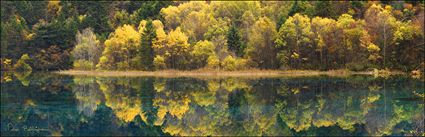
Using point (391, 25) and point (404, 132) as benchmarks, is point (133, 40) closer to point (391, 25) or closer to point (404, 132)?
point (391, 25)

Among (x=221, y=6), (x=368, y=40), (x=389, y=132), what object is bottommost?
(x=389, y=132)

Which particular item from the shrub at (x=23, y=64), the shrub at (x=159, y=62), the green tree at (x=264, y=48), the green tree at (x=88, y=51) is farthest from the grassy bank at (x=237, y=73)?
the shrub at (x=23, y=64)

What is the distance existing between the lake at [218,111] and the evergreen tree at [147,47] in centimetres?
3492

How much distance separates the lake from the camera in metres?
34.0

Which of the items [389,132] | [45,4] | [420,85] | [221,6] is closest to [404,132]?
[389,132]

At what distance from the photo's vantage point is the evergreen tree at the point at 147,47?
97.5m

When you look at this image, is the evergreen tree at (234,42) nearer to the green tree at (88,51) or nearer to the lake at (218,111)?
the green tree at (88,51)

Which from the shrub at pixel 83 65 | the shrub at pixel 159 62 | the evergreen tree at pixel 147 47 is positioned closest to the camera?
the shrub at pixel 159 62

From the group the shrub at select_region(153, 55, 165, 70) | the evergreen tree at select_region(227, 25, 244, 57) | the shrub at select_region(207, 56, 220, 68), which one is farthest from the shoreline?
the evergreen tree at select_region(227, 25, 244, 57)

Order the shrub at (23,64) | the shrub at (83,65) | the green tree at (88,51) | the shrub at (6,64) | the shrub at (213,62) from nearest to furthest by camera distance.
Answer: the shrub at (213,62)
the shrub at (83,65)
the green tree at (88,51)
the shrub at (23,64)
the shrub at (6,64)

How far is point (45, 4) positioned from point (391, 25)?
7274 centimetres

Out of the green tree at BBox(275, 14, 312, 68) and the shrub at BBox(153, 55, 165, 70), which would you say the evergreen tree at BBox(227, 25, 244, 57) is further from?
the shrub at BBox(153, 55, 165, 70)

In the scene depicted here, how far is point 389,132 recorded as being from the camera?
32.8m

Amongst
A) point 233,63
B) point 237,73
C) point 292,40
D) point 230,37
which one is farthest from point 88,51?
point 292,40
